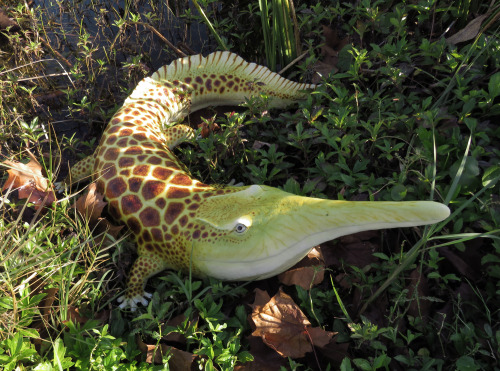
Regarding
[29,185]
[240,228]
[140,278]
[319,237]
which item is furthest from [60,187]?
[319,237]

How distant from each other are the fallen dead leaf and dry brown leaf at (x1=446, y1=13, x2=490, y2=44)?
2179 millimetres

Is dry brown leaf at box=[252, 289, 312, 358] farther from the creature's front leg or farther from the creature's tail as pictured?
the creature's tail

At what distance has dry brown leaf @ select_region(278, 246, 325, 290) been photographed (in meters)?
2.17

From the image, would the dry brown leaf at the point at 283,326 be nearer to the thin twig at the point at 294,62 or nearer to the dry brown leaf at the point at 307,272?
the dry brown leaf at the point at 307,272

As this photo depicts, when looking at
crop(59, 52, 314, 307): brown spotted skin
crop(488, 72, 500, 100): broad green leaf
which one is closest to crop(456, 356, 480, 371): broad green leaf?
crop(59, 52, 314, 307): brown spotted skin

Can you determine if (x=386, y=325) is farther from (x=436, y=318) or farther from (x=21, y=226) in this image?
(x=21, y=226)

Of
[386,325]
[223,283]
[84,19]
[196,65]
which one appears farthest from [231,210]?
[84,19]

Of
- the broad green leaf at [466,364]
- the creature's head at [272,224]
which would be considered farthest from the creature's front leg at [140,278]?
the broad green leaf at [466,364]

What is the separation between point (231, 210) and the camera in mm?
2266

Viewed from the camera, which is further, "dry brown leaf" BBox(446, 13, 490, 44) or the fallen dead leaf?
"dry brown leaf" BBox(446, 13, 490, 44)

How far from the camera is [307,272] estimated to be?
2197 millimetres

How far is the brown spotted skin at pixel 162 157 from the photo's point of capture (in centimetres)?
242

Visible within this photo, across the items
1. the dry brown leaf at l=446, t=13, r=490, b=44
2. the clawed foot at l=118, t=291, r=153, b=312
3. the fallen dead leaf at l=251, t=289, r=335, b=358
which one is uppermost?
the dry brown leaf at l=446, t=13, r=490, b=44

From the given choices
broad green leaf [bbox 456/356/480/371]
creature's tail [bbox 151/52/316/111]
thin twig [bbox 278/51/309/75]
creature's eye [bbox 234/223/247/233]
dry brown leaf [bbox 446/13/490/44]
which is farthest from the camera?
thin twig [bbox 278/51/309/75]
